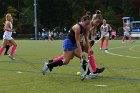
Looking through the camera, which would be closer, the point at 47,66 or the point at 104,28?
the point at 47,66

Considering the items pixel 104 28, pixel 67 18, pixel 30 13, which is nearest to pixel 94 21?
pixel 104 28

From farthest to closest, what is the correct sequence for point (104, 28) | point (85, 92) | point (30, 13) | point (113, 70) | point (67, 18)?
point (67, 18), point (30, 13), point (104, 28), point (113, 70), point (85, 92)

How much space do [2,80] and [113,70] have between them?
12.6 ft

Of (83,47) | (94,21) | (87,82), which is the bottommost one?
(87,82)

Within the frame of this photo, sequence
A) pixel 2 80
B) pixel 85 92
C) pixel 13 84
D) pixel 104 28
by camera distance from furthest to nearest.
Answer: pixel 104 28 → pixel 2 80 → pixel 13 84 → pixel 85 92

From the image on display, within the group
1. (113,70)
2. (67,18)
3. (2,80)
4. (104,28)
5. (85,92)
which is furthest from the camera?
(67,18)

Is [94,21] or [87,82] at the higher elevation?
[94,21]

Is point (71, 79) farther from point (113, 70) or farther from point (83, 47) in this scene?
point (113, 70)

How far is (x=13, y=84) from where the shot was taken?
1044cm

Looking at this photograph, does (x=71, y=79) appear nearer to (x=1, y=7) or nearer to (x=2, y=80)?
(x=2, y=80)

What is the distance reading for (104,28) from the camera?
1028 inches

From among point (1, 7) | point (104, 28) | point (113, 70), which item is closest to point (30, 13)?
point (1, 7)

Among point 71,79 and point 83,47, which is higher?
point 83,47

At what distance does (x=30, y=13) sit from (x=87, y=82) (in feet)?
217
